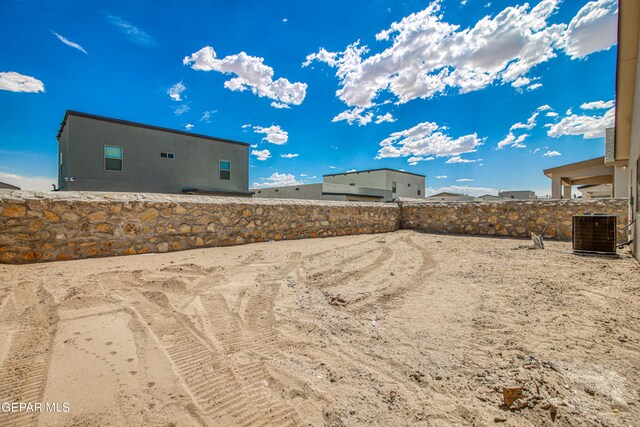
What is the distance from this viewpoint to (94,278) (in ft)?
11.7

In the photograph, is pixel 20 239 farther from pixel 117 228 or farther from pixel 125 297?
pixel 125 297

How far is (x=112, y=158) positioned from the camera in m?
13.7

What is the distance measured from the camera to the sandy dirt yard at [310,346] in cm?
154

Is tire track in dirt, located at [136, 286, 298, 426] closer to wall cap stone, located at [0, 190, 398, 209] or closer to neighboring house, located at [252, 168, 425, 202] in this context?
wall cap stone, located at [0, 190, 398, 209]

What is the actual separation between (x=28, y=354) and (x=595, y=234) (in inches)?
365

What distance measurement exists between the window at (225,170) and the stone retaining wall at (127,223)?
1192 centimetres

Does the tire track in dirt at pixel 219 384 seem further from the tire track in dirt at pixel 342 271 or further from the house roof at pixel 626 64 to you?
the house roof at pixel 626 64

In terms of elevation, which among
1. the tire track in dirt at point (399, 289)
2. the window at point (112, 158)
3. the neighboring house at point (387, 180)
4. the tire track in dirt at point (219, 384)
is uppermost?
the neighboring house at point (387, 180)

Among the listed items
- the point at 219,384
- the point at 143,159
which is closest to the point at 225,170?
the point at 143,159

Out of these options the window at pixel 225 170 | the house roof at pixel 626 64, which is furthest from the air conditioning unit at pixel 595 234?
the window at pixel 225 170

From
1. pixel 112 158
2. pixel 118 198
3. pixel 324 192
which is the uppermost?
pixel 112 158

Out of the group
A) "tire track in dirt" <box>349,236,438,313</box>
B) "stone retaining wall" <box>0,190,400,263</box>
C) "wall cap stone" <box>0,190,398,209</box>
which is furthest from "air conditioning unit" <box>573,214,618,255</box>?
"wall cap stone" <box>0,190,398,209</box>

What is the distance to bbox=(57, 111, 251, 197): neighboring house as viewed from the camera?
12.9 metres

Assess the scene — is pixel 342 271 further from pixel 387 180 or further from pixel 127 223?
pixel 387 180
